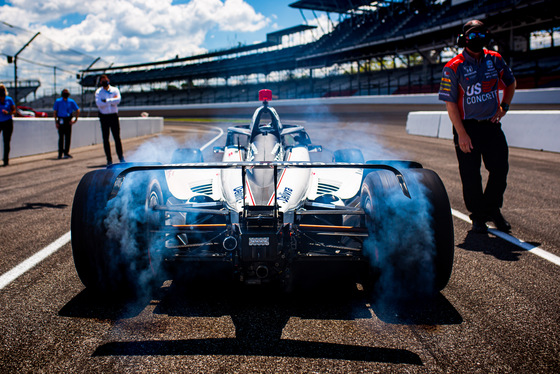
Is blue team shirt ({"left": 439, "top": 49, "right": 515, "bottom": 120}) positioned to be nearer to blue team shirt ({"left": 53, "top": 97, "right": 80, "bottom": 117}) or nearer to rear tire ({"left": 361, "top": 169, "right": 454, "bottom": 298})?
rear tire ({"left": 361, "top": 169, "right": 454, "bottom": 298})

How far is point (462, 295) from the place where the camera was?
114 inches

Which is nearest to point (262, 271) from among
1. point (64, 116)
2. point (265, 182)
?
point (265, 182)

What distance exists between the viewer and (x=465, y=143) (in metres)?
4.29

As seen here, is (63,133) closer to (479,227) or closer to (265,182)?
(265,182)

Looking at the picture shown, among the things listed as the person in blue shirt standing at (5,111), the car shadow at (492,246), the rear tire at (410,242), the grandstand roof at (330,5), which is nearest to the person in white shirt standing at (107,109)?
the person in blue shirt standing at (5,111)

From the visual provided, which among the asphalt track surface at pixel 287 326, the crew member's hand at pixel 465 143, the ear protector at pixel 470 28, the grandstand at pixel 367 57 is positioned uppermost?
the grandstand at pixel 367 57

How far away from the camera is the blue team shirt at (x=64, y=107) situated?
1173 cm

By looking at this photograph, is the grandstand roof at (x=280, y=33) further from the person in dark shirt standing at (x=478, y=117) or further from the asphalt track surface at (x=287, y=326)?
the asphalt track surface at (x=287, y=326)

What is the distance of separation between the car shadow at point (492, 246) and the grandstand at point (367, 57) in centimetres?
1928

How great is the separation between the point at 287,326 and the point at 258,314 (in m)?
0.23

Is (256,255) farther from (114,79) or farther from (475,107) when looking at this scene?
(114,79)

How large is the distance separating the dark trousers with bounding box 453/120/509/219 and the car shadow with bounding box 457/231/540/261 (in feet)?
0.81

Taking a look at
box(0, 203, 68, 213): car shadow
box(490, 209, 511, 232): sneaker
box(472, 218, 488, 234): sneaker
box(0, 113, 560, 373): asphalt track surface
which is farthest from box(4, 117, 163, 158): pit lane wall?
box(490, 209, 511, 232): sneaker

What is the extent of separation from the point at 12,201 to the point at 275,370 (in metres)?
5.40
